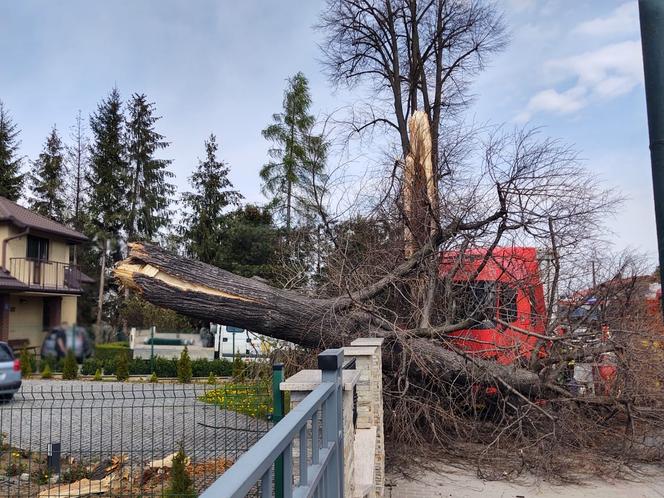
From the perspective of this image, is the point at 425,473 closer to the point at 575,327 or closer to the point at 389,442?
the point at 389,442

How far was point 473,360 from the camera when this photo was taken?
6715mm

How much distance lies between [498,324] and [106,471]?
4.95 metres

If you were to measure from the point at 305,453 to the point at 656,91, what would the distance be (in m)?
1.84

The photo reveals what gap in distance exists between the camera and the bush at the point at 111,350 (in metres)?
0.96

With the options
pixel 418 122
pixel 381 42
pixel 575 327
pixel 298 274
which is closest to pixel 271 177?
pixel 381 42

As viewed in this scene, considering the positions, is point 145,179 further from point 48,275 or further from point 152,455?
point 152,455

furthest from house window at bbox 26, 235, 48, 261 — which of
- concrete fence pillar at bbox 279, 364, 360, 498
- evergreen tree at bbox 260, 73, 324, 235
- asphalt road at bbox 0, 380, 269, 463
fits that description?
evergreen tree at bbox 260, 73, 324, 235

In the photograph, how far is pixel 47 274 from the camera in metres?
1.07

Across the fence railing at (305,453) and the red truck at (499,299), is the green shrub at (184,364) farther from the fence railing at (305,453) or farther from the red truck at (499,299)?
the red truck at (499,299)

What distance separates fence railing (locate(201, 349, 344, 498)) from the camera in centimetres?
105

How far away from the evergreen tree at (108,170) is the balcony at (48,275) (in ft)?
0.37

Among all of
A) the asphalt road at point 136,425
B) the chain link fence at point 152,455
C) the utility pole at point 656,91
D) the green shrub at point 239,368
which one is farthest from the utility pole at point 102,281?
the green shrub at point 239,368

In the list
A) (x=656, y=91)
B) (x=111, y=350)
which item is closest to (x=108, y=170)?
(x=111, y=350)

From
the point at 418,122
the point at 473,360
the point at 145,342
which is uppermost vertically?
the point at 418,122
